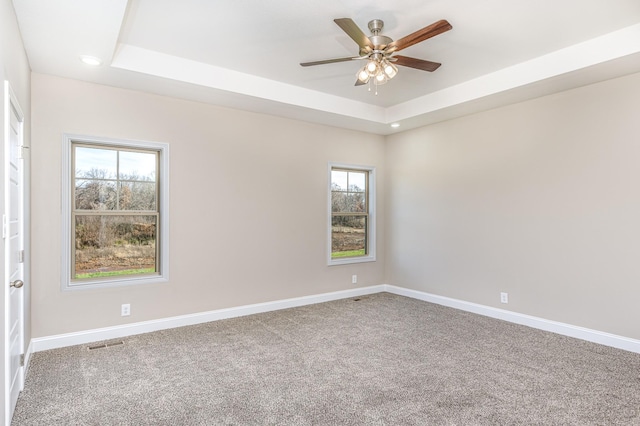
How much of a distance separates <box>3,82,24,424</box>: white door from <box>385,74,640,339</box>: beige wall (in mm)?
4727

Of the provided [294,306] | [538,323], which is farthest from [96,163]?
[538,323]

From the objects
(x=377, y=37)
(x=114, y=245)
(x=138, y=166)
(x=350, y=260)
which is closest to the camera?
(x=377, y=37)

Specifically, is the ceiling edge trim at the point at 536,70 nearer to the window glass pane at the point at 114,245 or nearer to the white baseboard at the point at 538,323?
the white baseboard at the point at 538,323

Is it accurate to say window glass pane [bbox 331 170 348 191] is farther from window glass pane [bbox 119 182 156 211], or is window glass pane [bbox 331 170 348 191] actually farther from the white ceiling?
window glass pane [bbox 119 182 156 211]

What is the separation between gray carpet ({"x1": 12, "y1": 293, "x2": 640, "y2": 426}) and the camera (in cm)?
239

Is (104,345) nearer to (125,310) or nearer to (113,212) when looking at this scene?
(125,310)

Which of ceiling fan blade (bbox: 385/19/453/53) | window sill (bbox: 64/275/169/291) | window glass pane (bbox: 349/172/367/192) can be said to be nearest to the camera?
ceiling fan blade (bbox: 385/19/453/53)

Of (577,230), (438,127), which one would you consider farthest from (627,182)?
(438,127)

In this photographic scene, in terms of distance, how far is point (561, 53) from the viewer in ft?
11.5

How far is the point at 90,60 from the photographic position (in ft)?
10.6

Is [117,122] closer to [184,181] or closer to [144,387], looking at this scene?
[184,181]

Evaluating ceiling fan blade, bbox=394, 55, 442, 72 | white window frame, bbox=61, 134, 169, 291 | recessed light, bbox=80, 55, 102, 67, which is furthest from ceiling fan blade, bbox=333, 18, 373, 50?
white window frame, bbox=61, 134, 169, 291

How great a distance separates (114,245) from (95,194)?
58 centimetres

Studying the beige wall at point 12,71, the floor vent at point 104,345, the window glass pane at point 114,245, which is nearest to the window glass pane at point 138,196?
the window glass pane at point 114,245
